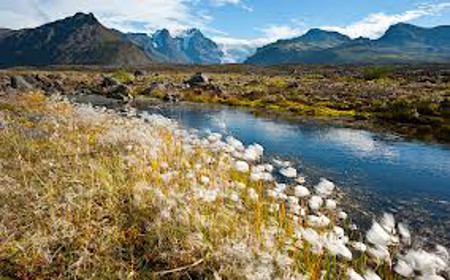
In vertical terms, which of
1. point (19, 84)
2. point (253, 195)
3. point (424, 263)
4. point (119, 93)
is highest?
point (424, 263)

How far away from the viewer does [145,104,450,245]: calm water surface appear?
1144 cm

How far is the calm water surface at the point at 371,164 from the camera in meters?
11.4

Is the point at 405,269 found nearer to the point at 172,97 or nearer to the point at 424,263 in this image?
the point at 424,263

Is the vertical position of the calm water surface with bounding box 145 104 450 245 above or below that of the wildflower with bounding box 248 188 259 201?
below

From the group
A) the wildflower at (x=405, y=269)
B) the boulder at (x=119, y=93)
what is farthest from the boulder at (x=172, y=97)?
the wildflower at (x=405, y=269)

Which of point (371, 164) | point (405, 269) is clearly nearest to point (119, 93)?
point (371, 164)

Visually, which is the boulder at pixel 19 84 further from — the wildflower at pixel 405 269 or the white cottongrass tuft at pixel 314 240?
the wildflower at pixel 405 269

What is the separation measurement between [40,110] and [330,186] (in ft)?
55.7

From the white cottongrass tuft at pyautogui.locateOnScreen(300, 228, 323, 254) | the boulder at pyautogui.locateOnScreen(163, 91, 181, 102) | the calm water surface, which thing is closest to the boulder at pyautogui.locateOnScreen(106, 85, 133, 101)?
the boulder at pyautogui.locateOnScreen(163, 91, 181, 102)

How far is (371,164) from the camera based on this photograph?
1666 centimetres

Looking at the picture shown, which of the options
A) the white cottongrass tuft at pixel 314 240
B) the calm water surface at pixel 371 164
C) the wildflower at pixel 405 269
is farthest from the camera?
the calm water surface at pixel 371 164

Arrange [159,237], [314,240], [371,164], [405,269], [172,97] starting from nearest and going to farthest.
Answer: [405,269]
[314,240]
[159,237]
[371,164]
[172,97]

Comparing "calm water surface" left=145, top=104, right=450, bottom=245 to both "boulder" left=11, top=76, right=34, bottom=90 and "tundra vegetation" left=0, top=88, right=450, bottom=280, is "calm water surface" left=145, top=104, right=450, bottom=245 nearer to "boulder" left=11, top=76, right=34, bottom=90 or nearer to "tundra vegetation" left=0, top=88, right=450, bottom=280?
"tundra vegetation" left=0, top=88, right=450, bottom=280

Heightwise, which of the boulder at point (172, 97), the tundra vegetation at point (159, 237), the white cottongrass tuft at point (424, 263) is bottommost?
the boulder at point (172, 97)
